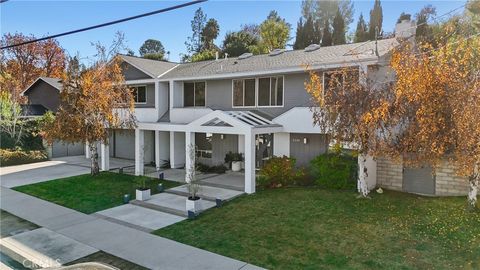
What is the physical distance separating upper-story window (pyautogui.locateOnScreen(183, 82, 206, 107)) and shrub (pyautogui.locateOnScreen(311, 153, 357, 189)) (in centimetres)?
833

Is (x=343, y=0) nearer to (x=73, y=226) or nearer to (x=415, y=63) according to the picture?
(x=415, y=63)

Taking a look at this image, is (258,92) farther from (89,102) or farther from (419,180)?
(419,180)

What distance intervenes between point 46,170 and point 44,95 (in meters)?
13.9

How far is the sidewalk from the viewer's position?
25.3ft

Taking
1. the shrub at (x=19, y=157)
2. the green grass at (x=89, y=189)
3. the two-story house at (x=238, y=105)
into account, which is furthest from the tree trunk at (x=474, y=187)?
the shrub at (x=19, y=157)

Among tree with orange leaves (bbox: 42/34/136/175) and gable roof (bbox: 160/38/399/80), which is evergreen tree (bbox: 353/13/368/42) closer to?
gable roof (bbox: 160/38/399/80)

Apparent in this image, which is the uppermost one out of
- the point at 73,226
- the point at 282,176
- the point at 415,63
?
the point at 415,63

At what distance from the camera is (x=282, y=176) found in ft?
46.9

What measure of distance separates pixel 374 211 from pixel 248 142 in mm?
5367

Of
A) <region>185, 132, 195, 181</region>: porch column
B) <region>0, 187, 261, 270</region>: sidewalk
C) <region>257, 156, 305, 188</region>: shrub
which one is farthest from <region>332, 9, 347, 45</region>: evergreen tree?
<region>0, 187, 261, 270</region>: sidewalk

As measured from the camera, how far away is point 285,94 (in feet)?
52.6

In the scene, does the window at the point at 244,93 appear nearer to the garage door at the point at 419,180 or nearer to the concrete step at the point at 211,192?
the concrete step at the point at 211,192

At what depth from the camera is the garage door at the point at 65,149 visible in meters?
24.2

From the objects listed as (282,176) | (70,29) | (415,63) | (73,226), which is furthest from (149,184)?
(415,63)
